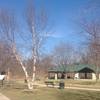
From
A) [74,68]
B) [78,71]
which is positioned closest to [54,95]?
[78,71]

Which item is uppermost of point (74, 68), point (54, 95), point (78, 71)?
point (74, 68)

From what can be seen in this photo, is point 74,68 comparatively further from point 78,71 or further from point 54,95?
point 54,95

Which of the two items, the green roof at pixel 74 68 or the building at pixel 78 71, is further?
the building at pixel 78 71

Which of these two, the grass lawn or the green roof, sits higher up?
the green roof

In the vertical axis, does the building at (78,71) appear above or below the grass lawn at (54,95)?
above

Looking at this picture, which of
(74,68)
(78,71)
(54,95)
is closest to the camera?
(54,95)

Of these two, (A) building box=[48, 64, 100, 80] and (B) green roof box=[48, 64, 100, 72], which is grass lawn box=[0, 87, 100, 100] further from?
(A) building box=[48, 64, 100, 80]

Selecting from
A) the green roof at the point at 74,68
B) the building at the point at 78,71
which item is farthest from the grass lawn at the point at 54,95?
the building at the point at 78,71

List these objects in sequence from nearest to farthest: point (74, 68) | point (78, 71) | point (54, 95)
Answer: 1. point (54, 95)
2. point (78, 71)
3. point (74, 68)

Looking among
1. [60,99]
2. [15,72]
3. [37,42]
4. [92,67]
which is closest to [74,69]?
[92,67]

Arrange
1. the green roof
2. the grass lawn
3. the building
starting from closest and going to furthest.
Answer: the grass lawn
the green roof
the building

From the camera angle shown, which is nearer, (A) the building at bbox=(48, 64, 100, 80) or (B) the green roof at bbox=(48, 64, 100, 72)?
(B) the green roof at bbox=(48, 64, 100, 72)

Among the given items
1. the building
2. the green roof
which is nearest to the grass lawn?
the green roof

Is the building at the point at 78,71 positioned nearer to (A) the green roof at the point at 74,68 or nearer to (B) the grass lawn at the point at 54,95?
(A) the green roof at the point at 74,68
